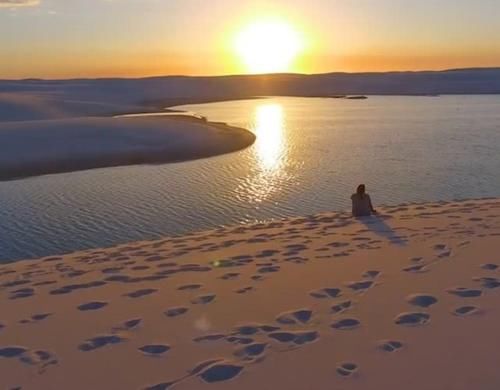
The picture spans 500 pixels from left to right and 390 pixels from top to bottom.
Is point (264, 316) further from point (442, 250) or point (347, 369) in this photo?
point (442, 250)

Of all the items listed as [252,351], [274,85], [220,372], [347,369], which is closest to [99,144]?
[252,351]

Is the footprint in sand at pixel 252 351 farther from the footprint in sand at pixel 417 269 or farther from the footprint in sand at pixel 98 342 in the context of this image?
the footprint in sand at pixel 417 269

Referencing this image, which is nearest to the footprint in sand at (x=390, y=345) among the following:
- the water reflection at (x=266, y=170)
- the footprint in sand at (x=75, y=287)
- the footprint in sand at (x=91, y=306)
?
the footprint in sand at (x=91, y=306)

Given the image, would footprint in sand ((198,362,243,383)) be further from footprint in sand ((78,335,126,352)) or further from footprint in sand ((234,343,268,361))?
footprint in sand ((78,335,126,352))

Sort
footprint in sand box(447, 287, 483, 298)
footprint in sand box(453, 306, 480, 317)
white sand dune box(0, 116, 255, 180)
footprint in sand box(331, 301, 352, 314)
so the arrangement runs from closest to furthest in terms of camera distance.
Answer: footprint in sand box(453, 306, 480, 317)
footprint in sand box(331, 301, 352, 314)
footprint in sand box(447, 287, 483, 298)
white sand dune box(0, 116, 255, 180)

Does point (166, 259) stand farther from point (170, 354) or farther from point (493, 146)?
point (493, 146)

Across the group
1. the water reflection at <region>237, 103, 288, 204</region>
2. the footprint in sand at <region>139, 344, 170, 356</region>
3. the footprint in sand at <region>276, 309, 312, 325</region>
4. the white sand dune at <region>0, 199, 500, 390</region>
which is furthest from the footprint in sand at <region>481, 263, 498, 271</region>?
the water reflection at <region>237, 103, 288, 204</region>

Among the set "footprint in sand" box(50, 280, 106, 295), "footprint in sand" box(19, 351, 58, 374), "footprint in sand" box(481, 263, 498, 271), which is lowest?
"footprint in sand" box(50, 280, 106, 295)
